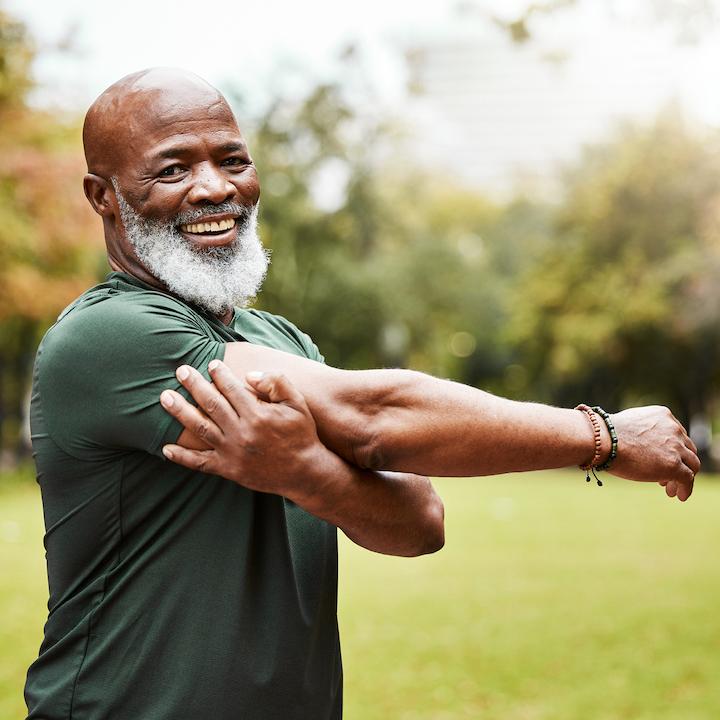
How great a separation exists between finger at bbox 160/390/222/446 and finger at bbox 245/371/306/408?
11 centimetres

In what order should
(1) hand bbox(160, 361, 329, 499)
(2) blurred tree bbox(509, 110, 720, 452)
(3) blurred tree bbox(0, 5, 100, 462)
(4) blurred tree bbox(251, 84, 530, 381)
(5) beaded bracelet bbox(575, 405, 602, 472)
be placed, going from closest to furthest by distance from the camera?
(1) hand bbox(160, 361, 329, 499)
(5) beaded bracelet bbox(575, 405, 602, 472)
(3) blurred tree bbox(0, 5, 100, 462)
(2) blurred tree bbox(509, 110, 720, 452)
(4) blurred tree bbox(251, 84, 530, 381)

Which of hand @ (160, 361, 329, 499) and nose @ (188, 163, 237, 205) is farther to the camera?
nose @ (188, 163, 237, 205)

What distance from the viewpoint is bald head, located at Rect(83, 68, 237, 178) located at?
216cm

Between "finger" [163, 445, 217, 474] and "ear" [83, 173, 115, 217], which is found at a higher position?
"ear" [83, 173, 115, 217]

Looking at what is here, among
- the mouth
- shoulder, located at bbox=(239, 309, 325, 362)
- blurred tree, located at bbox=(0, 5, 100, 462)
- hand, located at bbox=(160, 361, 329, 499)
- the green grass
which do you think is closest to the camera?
hand, located at bbox=(160, 361, 329, 499)

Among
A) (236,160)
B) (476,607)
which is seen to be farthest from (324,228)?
(236,160)

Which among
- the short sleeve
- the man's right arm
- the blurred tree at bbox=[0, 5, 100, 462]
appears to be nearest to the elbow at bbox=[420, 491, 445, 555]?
the man's right arm

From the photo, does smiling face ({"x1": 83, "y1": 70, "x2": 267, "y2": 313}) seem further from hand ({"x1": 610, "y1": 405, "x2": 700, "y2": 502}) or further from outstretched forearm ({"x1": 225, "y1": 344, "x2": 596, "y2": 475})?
hand ({"x1": 610, "y1": 405, "x2": 700, "y2": 502})

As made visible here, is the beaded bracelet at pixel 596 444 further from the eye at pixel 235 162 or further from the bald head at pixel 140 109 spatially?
the bald head at pixel 140 109

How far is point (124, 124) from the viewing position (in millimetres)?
2168

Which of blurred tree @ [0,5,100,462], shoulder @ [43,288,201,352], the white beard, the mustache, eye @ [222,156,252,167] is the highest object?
blurred tree @ [0,5,100,462]

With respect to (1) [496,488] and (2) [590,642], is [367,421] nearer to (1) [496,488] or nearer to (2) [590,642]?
(2) [590,642]

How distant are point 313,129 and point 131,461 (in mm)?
33777

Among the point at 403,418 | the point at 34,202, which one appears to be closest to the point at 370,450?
the point at 403,418
